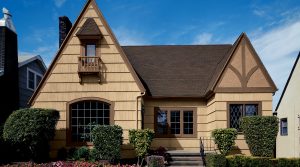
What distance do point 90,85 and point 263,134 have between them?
29.9 feet

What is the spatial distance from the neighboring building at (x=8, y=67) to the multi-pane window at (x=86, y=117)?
446 cm

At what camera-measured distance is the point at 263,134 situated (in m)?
16.9

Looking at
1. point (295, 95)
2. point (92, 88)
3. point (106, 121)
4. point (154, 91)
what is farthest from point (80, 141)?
point (295, 95)

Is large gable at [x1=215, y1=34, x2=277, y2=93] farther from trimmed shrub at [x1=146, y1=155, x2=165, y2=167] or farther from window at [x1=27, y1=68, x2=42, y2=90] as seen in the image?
window at [x1=27, y1=68, x2=42, y2=90]

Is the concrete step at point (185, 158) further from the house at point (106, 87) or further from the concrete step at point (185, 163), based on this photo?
the house at point (106, 87)

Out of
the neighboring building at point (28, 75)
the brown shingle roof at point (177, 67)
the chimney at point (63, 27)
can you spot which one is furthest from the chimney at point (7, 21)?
the brown shingle roof at point (177, 67)

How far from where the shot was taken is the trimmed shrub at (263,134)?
1688cm

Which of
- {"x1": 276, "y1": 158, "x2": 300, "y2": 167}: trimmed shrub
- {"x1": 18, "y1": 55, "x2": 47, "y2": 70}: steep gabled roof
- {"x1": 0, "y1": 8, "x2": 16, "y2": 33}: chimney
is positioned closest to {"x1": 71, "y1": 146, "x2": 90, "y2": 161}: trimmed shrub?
{"x1": 18, "y1": 55, "x2": 47, "y2": 70}: steep gabled roof

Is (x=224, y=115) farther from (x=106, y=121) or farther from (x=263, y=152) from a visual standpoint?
(x=106, y=121)

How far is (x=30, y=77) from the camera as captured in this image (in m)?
25.2

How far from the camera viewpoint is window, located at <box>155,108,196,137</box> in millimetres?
20719

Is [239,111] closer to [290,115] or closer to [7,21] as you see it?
[290,115]

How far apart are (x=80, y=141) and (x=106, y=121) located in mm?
1706

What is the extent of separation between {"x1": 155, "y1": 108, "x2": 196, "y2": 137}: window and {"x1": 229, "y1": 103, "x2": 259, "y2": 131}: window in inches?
109
